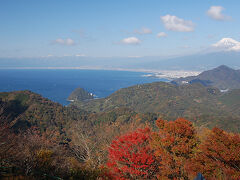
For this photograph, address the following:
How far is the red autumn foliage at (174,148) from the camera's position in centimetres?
1077

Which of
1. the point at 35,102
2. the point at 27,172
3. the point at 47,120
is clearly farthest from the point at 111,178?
the point at 35,102

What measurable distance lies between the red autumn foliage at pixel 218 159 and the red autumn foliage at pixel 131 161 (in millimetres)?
2458

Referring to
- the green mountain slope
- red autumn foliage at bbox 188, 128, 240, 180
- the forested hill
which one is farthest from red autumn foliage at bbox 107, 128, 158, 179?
the green mountain slope

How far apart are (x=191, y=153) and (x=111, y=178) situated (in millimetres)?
5853

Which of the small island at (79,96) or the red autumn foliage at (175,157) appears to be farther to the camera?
the small island at (79,96)

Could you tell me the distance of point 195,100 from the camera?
382 feet

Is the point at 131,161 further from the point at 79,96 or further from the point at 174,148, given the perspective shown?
the point at 79,96

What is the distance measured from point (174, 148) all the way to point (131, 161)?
11.8 feet

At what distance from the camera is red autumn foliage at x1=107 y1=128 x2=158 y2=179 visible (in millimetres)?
9328

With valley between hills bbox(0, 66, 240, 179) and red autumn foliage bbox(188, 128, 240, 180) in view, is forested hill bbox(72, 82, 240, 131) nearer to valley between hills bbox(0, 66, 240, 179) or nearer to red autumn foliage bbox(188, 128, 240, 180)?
valley between hills bbox(0, 66, 240, 179)

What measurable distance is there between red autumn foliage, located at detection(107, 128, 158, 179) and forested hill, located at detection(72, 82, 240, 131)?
77473 millimetres

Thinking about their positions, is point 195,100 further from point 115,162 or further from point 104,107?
point 115,162

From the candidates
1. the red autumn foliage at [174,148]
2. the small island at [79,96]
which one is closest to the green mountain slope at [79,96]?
the small island at [79,96]

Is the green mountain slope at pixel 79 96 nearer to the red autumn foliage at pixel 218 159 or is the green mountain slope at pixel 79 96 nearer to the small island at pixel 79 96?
the small island at pixel 79 96
